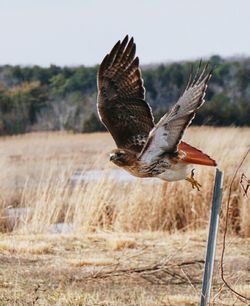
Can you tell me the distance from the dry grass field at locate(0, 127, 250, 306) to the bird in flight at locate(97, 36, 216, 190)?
1357 mm

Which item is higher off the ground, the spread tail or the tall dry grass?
the spread tail

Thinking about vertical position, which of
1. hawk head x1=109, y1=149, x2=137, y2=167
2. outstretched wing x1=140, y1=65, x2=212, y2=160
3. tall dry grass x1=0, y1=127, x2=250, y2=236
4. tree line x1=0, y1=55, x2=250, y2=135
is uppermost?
outstretched wing x1=140, y1=65, x2=212, y2=160

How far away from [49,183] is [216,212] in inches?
249

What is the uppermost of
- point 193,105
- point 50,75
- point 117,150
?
point 193,105

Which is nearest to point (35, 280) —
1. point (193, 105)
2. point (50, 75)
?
point (193, 105)

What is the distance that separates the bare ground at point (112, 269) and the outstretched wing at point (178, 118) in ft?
6.62

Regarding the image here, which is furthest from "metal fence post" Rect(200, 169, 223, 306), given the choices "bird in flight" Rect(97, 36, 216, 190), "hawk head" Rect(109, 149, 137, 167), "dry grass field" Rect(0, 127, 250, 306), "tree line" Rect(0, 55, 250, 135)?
"tree line" Rect(0, 55, 250, 135)

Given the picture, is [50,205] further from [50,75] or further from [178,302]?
[50,75]

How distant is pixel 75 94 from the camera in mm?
30875

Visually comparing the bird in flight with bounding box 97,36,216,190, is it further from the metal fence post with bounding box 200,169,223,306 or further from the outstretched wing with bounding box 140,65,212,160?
the metal fence post with bounding box 200,169,223,306

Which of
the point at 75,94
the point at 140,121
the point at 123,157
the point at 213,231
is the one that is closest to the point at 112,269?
the point at 140,121

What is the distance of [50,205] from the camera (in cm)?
959

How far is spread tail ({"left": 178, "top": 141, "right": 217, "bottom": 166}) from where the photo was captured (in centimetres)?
350

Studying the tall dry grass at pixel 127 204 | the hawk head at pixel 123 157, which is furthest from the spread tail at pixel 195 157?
the tall dry grass at pixel 127 204
